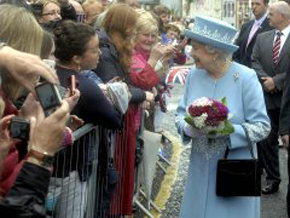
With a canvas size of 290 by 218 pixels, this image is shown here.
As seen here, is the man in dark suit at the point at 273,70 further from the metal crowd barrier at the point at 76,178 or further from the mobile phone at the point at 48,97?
the mobile phone at the point at 48,97

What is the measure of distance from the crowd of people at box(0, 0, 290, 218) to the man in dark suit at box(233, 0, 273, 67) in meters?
2.54

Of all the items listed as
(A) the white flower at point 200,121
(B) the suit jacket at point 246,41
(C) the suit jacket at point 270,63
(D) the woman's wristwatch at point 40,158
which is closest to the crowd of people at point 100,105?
(D) the woman's wristwatch at point 40,158

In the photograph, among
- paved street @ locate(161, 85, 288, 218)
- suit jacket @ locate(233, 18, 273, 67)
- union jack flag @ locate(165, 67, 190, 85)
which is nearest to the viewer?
paved street @ locate(161, 85, 288, 218)

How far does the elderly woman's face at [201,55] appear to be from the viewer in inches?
171

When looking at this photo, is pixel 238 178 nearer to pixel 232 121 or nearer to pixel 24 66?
pixel 232 121

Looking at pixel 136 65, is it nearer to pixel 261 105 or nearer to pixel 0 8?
pixel 261 105

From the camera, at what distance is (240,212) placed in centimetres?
432

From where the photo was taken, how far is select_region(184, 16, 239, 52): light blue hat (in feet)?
14.0

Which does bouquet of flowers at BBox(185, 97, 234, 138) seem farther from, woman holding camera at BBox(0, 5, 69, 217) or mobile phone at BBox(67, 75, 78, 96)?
woman holding camera at BBox(0, 5, 69, 217)

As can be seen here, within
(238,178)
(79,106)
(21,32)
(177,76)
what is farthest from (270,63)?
(21,32)

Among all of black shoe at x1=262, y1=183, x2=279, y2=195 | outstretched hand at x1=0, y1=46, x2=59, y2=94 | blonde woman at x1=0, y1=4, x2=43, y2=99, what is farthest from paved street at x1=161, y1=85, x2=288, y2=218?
outstretched hand at x1=0, y1=46, x2=59, y2=94

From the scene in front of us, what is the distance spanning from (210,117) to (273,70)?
349 centimetres

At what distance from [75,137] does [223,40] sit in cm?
139

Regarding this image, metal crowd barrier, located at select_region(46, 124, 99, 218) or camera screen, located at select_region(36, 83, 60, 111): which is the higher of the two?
camera screen, located at select_region(36, 83, 60, 111)
